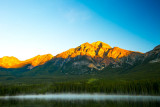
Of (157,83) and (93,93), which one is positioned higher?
(157,83)

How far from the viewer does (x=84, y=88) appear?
636ft

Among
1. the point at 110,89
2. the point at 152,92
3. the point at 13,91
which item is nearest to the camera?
the point at 152,92

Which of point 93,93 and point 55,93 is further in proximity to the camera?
point 55,93

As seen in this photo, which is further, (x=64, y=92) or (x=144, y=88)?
(x=64, y=92)

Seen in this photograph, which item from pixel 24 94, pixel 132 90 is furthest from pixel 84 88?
pixel 24 94

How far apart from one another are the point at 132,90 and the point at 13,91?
425 feet

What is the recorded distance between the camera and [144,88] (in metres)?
159

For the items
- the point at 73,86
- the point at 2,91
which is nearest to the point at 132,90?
the point at 73,86

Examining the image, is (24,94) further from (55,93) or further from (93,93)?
(93,93)

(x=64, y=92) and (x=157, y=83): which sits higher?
(x=157, y=83)

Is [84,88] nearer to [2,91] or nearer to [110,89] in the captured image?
[110,89]

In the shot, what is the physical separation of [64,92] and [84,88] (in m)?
23.4

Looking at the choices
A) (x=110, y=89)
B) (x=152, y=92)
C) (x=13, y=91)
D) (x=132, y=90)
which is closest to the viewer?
(x=152, y=92)

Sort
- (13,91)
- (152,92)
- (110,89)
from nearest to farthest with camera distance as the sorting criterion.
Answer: (152,92)
(110,89)
(13,91)
